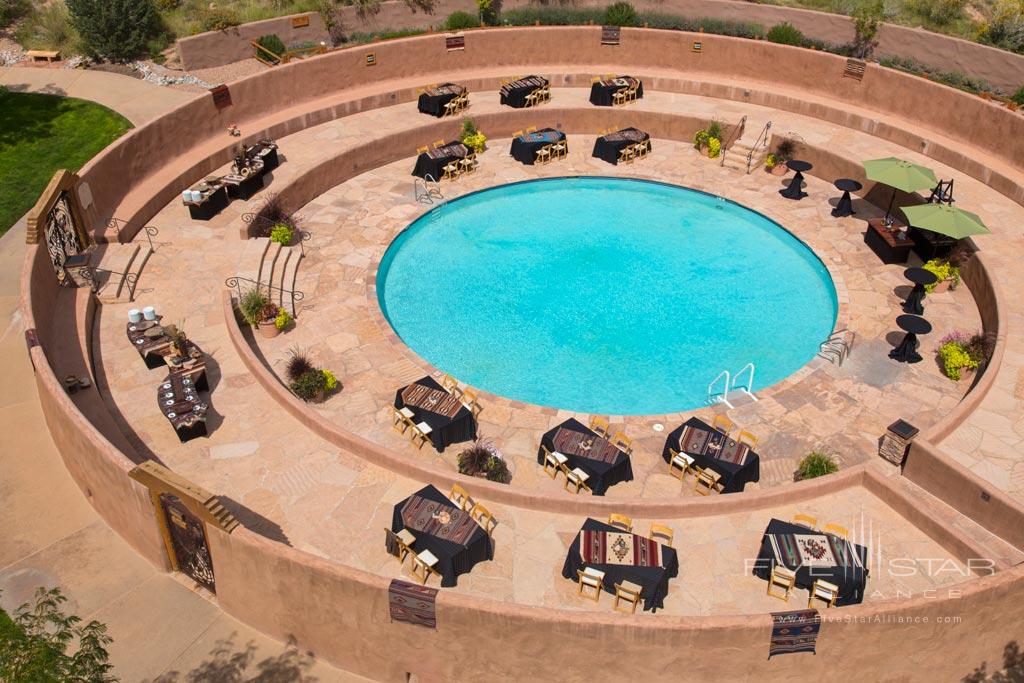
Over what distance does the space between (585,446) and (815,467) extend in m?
4.52

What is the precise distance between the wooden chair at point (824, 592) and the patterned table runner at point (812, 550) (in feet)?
1.03

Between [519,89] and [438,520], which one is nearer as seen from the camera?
[438,520]

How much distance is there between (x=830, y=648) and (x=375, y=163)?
21552 millimetres

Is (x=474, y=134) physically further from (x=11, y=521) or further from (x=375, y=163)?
(x=11, y=521)

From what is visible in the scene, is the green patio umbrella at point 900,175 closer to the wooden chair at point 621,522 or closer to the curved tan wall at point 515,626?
the curved tan wall at point 515,626

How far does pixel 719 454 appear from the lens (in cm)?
1622

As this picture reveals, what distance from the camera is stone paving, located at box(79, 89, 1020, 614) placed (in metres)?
14.5

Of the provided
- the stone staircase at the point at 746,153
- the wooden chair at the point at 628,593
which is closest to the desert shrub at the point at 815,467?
the wooden chair at the point at 628,593

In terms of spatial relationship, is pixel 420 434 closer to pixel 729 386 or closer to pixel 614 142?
pixel 729 386

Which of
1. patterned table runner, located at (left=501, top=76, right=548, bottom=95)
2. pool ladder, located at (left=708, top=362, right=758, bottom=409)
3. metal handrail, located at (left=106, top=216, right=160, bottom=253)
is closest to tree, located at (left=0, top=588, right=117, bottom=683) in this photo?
pool ladder, located at (left=708, top=362, right=758, bottom=409)

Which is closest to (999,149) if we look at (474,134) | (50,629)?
(474,134)

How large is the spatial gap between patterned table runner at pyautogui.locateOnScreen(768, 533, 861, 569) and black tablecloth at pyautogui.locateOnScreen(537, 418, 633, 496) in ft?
10.4

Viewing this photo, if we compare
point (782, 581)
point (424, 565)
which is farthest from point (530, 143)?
point (782, 581)

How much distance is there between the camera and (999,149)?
2656 cm
